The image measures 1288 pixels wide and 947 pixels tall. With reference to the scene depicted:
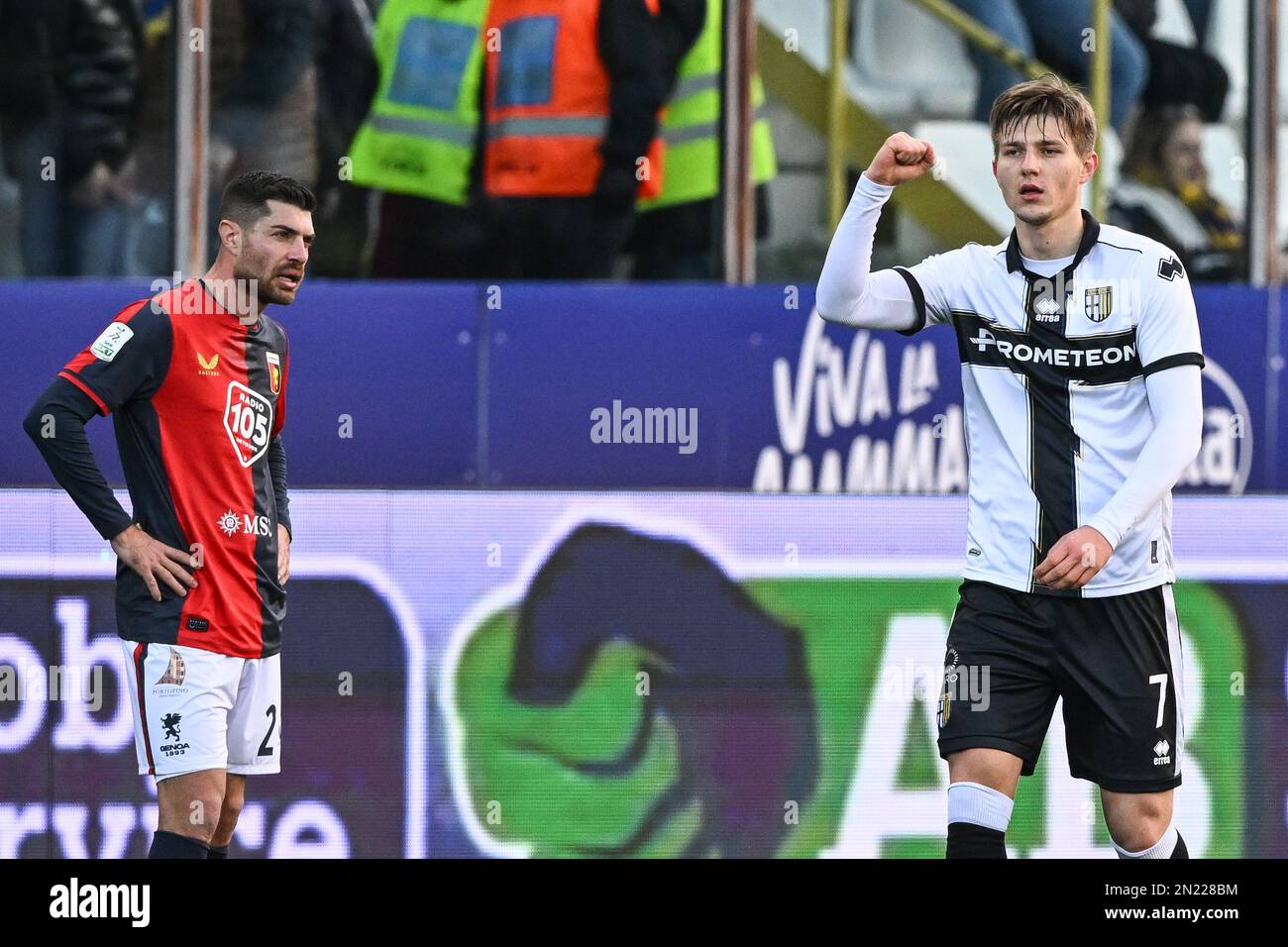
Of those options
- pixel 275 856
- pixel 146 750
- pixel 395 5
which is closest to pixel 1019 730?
pixel 146 750

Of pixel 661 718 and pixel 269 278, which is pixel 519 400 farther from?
pixel 269 278

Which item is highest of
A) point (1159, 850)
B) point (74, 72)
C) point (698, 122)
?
point (74, 72)

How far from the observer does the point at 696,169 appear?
6977 millimetres

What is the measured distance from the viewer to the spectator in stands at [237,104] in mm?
6789

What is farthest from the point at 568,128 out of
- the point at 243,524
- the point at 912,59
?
the point at 243,524

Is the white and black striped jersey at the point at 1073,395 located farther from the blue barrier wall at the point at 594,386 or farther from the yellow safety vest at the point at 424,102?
the yellow safety vest at the point at 424,102

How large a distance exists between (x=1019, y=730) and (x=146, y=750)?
1838 millimetres

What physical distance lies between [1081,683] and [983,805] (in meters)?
0.31

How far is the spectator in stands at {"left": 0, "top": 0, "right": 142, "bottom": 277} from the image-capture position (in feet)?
22.2

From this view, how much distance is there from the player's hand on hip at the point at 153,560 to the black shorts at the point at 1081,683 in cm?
162

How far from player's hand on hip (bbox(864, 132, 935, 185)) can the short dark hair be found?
1.31 m

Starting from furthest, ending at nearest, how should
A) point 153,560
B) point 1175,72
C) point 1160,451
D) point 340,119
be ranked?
1. point 1175,72
2. point 340,119
3. point 153,560
4. point 1160,451

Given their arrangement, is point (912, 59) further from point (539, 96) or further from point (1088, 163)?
point (1088, 163)

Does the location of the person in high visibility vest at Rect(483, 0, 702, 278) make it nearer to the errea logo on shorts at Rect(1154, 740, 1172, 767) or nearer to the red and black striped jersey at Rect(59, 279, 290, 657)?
the red and black striped jersey at Rect(59, 279, 290, 657)
